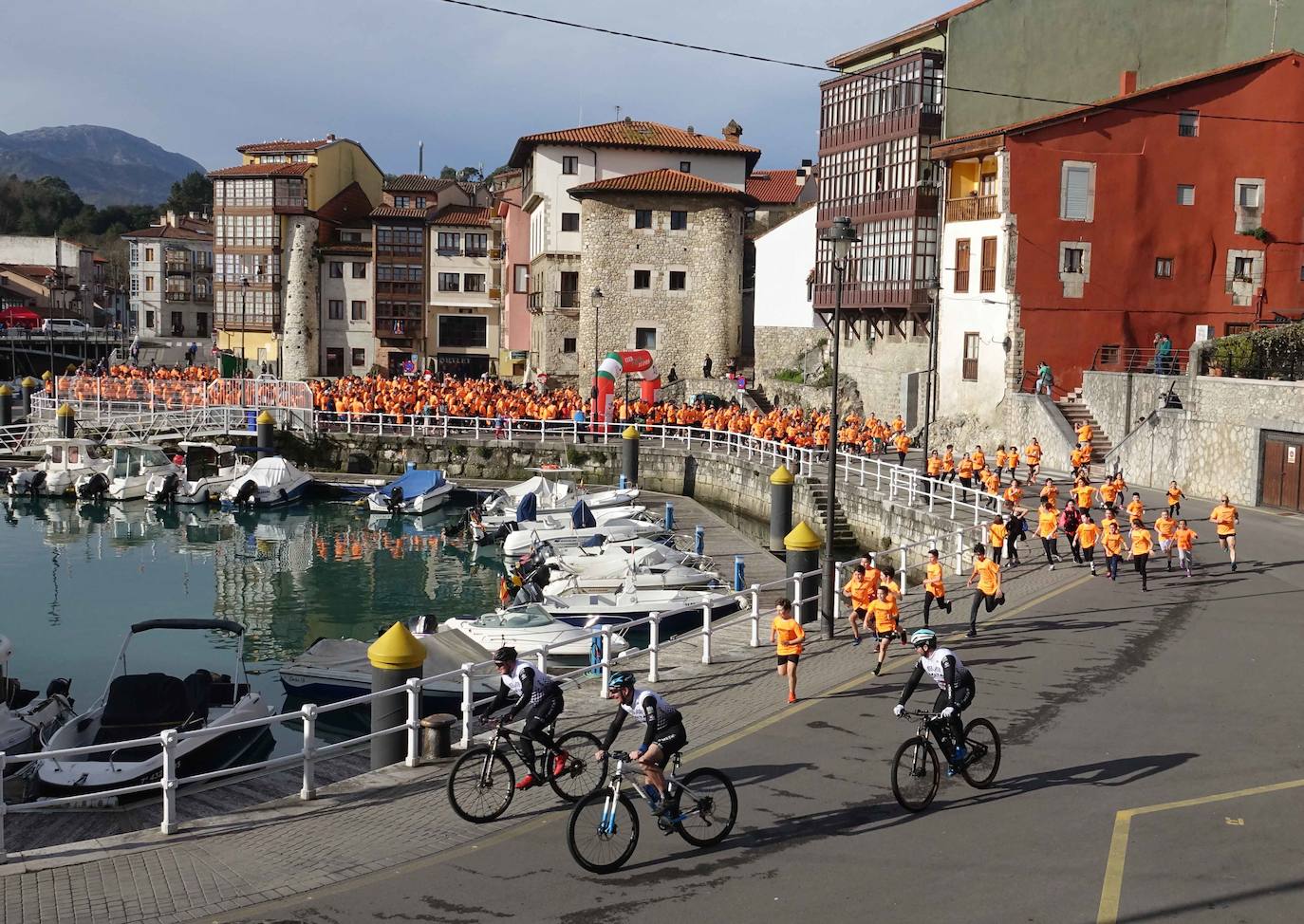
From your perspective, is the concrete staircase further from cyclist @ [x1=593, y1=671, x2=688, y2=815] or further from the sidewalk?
cyclist @ [x1=593, y1=671, x2=688, y2=815]

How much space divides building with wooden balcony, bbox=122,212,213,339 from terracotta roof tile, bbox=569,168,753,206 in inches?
2288

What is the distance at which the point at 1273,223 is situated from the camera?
4581 cm

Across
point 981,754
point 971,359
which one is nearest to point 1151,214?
point 971,359

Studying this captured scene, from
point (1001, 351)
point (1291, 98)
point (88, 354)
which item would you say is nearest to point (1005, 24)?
point (1291, 98)

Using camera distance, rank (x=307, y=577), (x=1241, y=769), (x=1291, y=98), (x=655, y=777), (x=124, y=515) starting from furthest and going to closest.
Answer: (x=124, y=515) → (x=1291, y=98) → (x=307, y=577) → (x=1241, y=769) → (x=655, y=777)

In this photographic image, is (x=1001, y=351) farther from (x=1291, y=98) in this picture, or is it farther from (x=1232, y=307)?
(x=1291, y=98)

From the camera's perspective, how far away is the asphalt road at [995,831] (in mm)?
10414

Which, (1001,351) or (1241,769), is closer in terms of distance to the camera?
(1241,769)

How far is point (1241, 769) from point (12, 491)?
48526 millimetres

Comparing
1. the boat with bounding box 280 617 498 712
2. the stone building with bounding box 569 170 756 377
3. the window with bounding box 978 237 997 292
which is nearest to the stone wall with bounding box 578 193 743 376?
the stone building with bounding box 569 170 756 377

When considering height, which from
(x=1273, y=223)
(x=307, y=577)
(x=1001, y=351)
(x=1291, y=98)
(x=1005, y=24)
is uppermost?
(x=1005, y=24)

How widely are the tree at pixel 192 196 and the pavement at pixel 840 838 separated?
14392 cm

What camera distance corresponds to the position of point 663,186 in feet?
223

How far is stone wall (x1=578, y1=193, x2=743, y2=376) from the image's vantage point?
68.2 m
